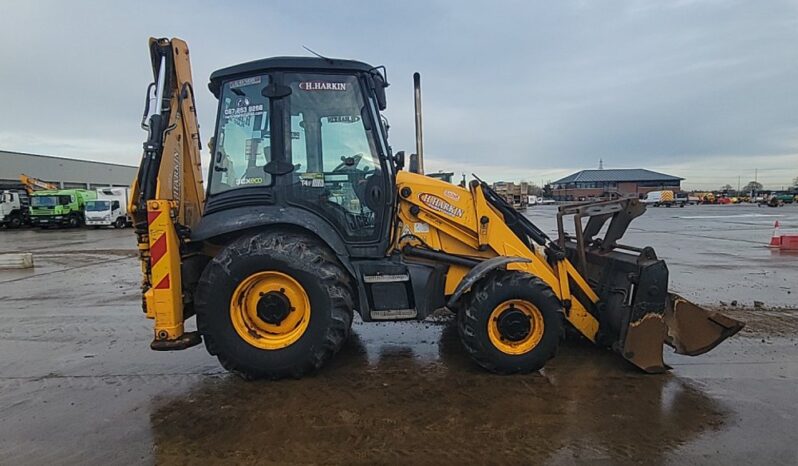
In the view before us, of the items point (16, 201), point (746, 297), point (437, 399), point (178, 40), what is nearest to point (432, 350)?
point (437, 399)

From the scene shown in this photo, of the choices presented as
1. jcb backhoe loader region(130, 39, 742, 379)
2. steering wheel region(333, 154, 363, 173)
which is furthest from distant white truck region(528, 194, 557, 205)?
steering wheel region(333, 154, 363, 173)

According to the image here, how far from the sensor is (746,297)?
24.4 feet

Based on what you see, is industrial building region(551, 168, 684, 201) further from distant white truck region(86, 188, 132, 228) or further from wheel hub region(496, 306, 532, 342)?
wheel hub region(496, 306, 532, 342)

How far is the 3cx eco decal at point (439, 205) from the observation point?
4609mm

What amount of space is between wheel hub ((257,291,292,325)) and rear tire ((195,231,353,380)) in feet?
0.61

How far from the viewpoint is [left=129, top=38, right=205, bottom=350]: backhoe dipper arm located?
13.6ft

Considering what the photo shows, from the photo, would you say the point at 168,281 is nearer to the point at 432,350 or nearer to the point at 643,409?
the point at 432,350

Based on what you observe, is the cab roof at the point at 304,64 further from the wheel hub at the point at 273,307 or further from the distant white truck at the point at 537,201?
the distant white truck at the point at 537,201

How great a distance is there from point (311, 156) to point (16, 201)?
125 feet

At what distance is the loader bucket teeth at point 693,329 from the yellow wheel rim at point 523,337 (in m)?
1.17

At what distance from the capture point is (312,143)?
4.46 meters

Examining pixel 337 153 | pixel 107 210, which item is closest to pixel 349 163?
pixel 337 153

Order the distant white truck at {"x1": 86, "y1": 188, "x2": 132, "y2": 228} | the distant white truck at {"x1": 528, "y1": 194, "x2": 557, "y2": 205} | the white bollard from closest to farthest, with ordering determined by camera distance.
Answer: the white bollard → the distant white truck at {"x1": 86, "y1": 188, "x2": 132, "y2": 228} → the distant white truck at {"x1": 528, "y1": 194, "x2": 557, "y2": 205}

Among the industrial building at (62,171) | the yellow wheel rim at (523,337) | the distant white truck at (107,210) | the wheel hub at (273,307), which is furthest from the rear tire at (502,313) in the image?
the industrial building at (62,171)
